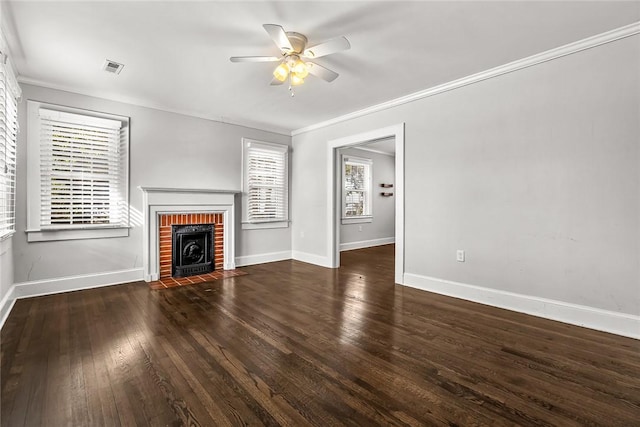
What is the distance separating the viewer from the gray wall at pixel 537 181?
8.48ft

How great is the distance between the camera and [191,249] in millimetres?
4688

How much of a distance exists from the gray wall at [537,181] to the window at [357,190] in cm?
332

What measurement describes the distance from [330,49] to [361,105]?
213 centimetres

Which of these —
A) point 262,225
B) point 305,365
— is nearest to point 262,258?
point 262,225

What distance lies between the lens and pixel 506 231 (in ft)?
10.6

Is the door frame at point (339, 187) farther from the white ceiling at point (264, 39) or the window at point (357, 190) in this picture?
the window at point (357, 190)

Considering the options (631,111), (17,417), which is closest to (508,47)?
(631,111)

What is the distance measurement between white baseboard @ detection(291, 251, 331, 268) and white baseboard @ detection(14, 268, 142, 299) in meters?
2.69

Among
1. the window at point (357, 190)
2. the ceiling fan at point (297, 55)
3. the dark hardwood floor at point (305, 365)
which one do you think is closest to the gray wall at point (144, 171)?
the dark hardwood floor at point (305, 365)

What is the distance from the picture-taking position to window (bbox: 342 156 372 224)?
24.4ft

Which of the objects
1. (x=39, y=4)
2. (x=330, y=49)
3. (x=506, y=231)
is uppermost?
(x=39, y=4)

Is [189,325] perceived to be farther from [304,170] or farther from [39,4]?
[304,170]

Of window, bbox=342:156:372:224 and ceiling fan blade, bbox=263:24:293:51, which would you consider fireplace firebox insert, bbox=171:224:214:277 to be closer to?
ceiling fan blade, bbox=263:24:293:51

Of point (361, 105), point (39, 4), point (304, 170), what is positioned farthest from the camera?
point (304, 170)
